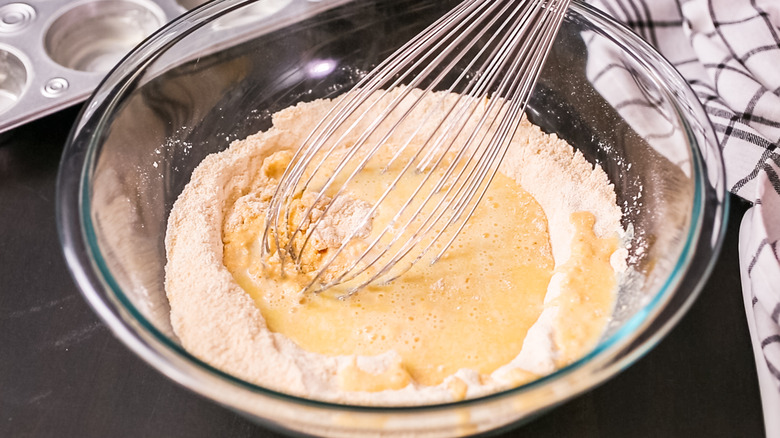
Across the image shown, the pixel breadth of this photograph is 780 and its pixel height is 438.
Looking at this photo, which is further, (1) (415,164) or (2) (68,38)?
(2) (68,38)

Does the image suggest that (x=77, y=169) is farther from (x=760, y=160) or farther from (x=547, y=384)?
(x=760, y=160)

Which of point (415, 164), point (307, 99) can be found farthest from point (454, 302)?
point (307, 99)

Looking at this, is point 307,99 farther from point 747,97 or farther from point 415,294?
point 747,97

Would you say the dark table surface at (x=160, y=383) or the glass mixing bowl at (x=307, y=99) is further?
the dark table surface at (x=160, y=383)

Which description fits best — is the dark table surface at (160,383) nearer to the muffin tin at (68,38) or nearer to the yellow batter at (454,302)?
the yellow batter at (454,302)

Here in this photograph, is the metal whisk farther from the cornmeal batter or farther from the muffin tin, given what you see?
the muffin tin

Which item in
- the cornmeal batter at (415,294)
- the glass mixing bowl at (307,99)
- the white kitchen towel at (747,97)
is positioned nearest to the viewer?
the glass mixing bowl at (307,99)

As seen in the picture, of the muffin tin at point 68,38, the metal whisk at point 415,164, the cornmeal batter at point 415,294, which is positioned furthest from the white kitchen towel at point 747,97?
the muffin tin at point 68,38
